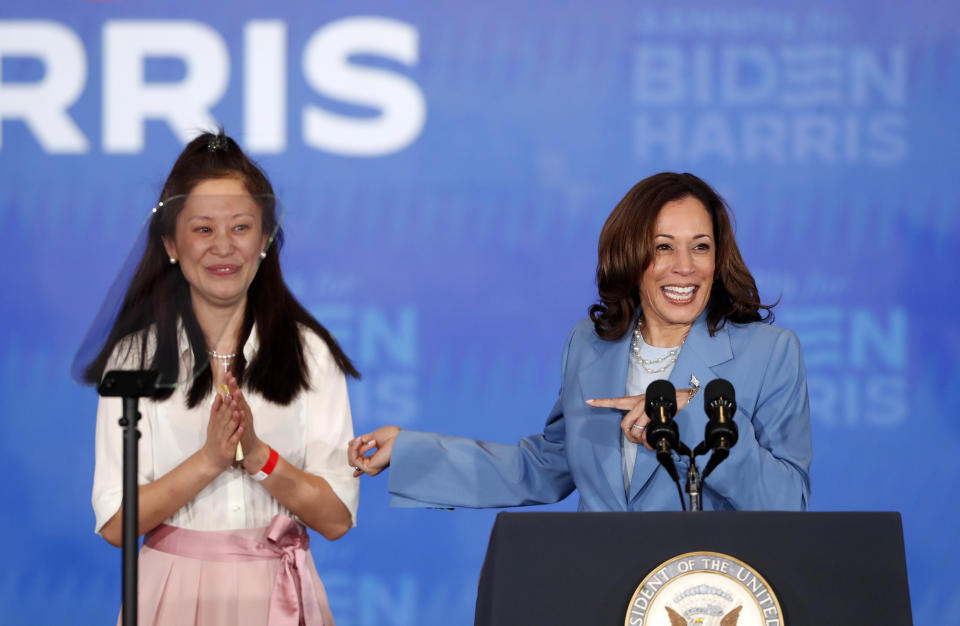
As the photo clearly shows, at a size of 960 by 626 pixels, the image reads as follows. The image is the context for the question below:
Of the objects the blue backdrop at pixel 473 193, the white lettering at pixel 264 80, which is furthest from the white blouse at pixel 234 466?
the white lettering at pixel 264 80

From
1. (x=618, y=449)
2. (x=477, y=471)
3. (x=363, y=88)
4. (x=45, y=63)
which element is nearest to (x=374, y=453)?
(x=477, y=471)

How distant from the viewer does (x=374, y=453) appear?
2074mm

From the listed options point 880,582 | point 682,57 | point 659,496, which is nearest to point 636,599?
point 880,582

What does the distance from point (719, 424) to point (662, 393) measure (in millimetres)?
102

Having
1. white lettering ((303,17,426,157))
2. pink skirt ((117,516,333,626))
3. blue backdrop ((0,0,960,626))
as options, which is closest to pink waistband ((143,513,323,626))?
pink skirt ((117,516,333,626))

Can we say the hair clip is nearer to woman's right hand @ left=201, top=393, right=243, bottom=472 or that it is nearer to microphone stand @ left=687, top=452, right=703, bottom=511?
woman's right hand @ left=201, top=393, right=243, bottom=472

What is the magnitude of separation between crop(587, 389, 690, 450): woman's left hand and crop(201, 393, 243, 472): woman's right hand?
624 millimetres

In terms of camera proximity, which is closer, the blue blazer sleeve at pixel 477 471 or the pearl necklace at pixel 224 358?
the pearl necklace at pixel 224 358

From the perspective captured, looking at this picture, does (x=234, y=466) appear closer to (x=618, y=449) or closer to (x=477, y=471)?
(x=477, y=471)

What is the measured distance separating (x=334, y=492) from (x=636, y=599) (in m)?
0.70

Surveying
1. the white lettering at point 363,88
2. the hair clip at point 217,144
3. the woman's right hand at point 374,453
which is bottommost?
the woman's right hand at point 374,453

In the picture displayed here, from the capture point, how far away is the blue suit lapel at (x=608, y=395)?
2035 mm

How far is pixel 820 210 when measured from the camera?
347 centimetres

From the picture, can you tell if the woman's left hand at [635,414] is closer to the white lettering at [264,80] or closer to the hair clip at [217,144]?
the hair clip at [217,144]
